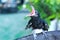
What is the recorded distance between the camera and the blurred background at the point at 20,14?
7.39ft

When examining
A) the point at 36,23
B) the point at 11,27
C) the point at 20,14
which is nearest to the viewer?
the point at 36,23

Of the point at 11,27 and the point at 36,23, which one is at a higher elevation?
the point at 36,23

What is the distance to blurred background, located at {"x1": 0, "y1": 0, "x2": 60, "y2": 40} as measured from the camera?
225cm

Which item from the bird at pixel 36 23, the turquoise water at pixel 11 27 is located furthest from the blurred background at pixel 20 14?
the bird at pixel 36 23

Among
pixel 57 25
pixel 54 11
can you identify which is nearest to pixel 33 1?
pixel 54 11

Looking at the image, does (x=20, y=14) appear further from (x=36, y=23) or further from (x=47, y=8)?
(x=36, y=23)

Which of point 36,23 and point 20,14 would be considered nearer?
point 36,23

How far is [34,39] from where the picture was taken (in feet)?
4.64

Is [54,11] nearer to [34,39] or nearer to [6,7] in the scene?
[34,39]

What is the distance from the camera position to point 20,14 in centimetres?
392

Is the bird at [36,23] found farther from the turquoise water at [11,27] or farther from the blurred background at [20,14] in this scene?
the turquoise water at [11,27]

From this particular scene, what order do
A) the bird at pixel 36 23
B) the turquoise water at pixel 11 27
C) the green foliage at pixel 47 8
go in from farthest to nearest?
1. the turquoise water at pixel 11 27
2. the green foliage at pixel 47 8
3. the bird at pixel 36 23

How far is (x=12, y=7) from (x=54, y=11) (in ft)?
5.67

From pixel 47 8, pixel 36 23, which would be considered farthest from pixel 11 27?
pixel 36 23
